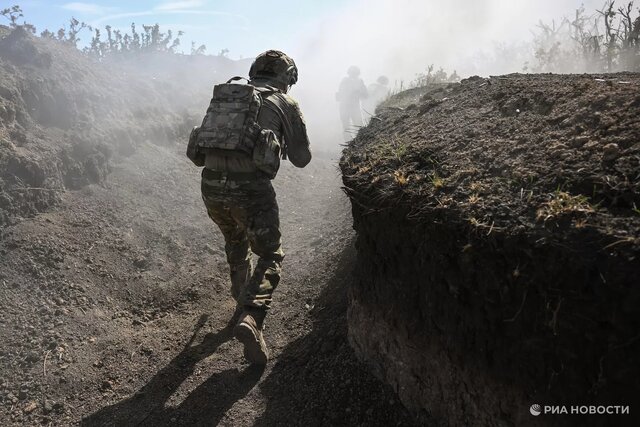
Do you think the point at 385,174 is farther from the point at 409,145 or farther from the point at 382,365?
the point at 382,365

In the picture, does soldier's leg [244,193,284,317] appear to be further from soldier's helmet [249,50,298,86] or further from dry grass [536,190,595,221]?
dry grass [536,190,595,221]

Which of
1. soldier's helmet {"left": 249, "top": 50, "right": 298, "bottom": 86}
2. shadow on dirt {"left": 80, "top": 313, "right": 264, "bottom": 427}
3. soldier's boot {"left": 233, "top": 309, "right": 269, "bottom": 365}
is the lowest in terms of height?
shadow on dirt {"left": 80, "top": 313, "right": 264, "bottom": 427}

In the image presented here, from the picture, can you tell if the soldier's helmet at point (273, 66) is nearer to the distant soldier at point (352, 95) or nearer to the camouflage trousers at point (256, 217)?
the camouflage trousers at point (256, 217)

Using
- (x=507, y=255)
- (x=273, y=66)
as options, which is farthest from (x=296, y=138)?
(x=507, y=255)

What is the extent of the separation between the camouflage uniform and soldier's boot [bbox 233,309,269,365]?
0.07m

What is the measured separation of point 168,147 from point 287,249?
405 centimetres

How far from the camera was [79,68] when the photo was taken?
823cm

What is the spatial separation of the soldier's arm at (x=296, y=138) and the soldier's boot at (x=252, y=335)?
4.21 feet

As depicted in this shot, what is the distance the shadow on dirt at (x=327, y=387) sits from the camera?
2.75 m

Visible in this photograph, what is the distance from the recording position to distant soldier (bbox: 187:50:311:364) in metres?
3.45

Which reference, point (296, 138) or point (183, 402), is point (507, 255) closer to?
point (296, 138)

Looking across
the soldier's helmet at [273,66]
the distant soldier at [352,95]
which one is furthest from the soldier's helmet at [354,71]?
the soldier's helmet at [273,66]

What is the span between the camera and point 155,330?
4117 millimetres

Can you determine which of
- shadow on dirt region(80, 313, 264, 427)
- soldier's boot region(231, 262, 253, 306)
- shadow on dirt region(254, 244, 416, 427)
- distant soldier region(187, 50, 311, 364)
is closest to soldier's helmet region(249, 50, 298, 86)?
distant soldier region(187, 50, 311, 364)
